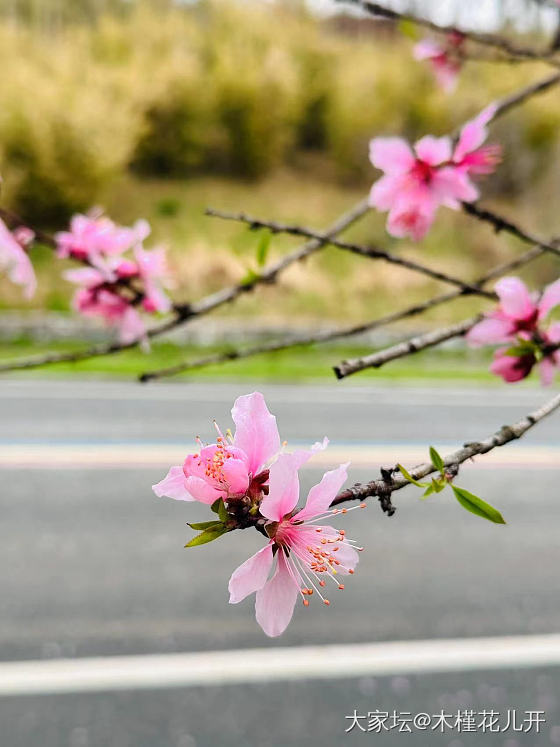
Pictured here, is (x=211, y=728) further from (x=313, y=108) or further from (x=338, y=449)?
(x=313, y=108)

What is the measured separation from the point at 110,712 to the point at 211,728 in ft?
1.30

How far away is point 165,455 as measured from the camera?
6.60 m

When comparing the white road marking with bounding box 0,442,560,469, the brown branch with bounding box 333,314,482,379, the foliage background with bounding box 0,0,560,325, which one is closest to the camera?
the brown branch with bounding box 333,314,482,379

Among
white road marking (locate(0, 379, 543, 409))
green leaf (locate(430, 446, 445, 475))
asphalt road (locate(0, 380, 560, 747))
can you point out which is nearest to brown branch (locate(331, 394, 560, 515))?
green leaf (locate(430, 446, 445, 475))

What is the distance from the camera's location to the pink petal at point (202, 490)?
0.54 meters

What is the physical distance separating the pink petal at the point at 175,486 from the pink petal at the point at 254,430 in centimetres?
5

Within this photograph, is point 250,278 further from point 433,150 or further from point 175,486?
point 175,486

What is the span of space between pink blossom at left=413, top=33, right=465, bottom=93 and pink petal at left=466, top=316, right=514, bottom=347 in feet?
1.62

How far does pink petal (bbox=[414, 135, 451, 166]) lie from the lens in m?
0.85

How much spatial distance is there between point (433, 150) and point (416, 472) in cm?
45

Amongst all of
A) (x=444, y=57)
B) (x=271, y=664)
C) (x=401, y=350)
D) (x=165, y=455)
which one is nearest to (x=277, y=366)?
(x=165, y=455)

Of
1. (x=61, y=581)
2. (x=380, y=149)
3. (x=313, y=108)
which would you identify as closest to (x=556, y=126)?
(x=313, y=108)

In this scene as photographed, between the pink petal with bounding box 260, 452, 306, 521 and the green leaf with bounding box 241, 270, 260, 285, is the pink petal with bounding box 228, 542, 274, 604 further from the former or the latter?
the green leaf with bounding box 241, 270, 260, 285

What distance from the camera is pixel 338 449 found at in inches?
275
